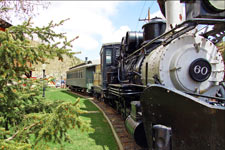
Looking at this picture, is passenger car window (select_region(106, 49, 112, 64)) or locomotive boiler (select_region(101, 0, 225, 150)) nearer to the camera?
locomotive boiler (select_region(101, 0, 225, 150))

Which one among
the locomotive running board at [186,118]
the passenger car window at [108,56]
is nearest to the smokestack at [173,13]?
the locomotive running board at [186,118]

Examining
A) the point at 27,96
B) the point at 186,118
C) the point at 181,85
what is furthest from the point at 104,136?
the point at 186,118

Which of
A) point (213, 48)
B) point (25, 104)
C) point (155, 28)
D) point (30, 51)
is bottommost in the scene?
point (25, 104)

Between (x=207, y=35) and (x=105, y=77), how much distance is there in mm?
6359

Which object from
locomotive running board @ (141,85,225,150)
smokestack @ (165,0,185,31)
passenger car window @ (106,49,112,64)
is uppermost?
smokestack @ (165,0,185,31)

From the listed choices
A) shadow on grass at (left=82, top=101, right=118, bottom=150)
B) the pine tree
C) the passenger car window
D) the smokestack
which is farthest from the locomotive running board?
the passenger car window

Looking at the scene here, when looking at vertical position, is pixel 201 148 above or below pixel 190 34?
below

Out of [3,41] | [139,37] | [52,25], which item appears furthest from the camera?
[139,37]

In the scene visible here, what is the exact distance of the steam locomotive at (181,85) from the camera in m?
1.72

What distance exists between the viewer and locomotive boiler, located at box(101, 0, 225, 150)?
172 centimetres

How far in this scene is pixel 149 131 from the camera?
97.3 inches

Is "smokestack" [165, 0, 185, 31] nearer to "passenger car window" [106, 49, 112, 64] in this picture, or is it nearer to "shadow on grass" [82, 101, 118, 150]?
"shadow on grass" [82, 101, 118, 150]

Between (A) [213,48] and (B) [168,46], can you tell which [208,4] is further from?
(A) [213,48]

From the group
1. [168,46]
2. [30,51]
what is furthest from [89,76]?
[30,51]
